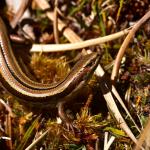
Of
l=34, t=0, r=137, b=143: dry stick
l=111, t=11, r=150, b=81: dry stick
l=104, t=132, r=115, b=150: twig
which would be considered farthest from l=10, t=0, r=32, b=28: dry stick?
l=104, t=132, r=115, b=150: twig

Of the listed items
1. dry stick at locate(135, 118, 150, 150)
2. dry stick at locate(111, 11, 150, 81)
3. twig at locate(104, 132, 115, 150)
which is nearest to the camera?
dry stick at locate(135, 118, 150, 150)

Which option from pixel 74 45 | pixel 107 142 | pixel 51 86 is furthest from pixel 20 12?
pixel 107 142

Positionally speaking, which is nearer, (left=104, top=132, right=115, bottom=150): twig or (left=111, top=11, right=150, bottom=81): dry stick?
(left=104, top=132, right=115, bottom=150): twig

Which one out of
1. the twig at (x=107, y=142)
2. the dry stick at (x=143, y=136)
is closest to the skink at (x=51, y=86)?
the twig at (x=107, y=142)

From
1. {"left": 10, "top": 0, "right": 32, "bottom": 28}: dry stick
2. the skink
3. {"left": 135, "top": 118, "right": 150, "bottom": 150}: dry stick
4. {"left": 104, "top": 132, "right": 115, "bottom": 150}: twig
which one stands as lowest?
{"left": 104, "top": 132, "right": 115, "bottom": 150}: twig

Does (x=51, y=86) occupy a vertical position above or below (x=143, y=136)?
above

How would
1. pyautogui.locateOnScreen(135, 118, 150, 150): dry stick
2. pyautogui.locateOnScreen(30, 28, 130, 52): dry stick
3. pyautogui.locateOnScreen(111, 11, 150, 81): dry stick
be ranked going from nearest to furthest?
pyautogui.locateOnScreen(135, 118, 150, 150): dry stick → pyautogui.locateOnScreen(111, 11, 150, 81): dry stick → pyautogui.locateOnScreen(30, 28, 130, 52): dry stick

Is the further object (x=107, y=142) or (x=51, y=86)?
(x=51, y=86)

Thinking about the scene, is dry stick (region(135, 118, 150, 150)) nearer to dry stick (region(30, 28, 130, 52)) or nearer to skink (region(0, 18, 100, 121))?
skink (region(0, 18, 100, 121))

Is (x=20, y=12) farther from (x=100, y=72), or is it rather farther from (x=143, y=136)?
(x=143, y=136)

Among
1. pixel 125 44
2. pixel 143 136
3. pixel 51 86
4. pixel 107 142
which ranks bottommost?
pixel 107 142

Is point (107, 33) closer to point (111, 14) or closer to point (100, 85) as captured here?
point (111, 14)

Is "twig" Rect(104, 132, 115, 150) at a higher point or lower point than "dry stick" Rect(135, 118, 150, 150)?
lower
